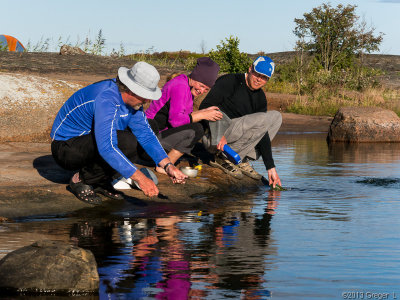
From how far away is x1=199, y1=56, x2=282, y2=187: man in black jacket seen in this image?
28.8 ft

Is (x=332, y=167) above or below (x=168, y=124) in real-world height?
below

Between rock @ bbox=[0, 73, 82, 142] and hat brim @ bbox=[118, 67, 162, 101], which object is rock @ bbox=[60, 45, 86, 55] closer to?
rock @ bbox=[0, 73, 82, 142]

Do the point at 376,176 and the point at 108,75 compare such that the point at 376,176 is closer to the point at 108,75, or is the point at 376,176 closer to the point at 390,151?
the point at 390,151

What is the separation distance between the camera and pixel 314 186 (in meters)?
9.62

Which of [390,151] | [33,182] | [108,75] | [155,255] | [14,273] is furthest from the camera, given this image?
→ [108,75]

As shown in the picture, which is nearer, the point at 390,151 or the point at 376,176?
the point at 376,176

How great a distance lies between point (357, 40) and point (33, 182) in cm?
3198

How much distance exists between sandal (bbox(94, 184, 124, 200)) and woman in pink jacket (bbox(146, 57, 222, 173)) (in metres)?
0.93

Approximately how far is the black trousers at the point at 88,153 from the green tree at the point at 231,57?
20.2m

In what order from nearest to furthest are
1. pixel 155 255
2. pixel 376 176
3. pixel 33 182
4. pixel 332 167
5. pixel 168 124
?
pixel 155 255
pixel 33 182
pixel 168 124
pixel 376 176
pixel 332 167

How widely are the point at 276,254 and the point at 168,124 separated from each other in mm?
3331

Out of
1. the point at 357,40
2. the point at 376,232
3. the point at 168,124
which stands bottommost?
the point at 376,232

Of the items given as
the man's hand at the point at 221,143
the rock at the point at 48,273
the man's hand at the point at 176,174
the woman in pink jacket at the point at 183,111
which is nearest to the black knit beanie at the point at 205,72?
the woman in pink jacket at the point at 183,111

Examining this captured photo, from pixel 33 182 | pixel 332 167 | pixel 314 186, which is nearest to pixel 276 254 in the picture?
pixel 33 182
